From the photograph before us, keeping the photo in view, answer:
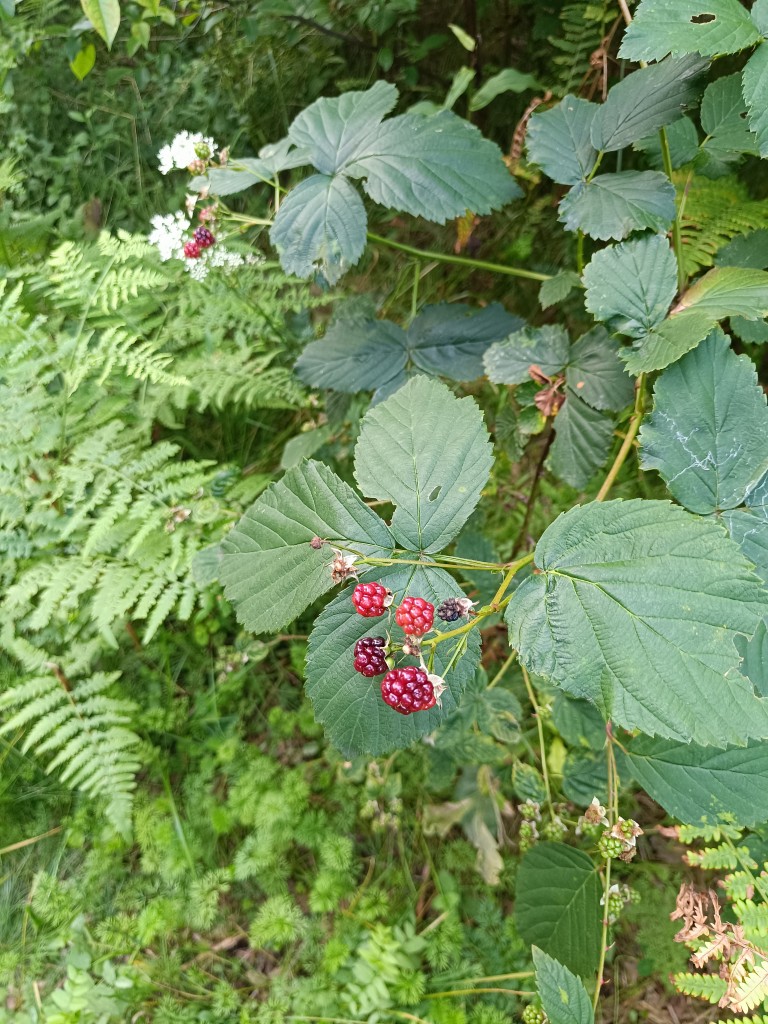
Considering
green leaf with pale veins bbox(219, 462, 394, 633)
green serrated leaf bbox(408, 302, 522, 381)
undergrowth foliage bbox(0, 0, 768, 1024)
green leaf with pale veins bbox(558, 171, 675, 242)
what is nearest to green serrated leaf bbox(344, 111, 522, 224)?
undergrowth foliage bbox(0, 0, 768, 1024)

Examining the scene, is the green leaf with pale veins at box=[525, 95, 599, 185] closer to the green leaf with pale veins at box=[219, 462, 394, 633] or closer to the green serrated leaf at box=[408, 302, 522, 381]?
the green serrated leaf at box=[408, 302, 522, 381]

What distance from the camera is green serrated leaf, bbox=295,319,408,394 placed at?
1523 millimetres

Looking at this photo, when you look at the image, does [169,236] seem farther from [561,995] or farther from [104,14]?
[561,995]

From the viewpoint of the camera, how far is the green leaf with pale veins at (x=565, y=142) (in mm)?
1245

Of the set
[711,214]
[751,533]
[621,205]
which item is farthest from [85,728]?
[711,214]

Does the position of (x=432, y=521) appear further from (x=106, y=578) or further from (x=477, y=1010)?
(x=477, y=1010)

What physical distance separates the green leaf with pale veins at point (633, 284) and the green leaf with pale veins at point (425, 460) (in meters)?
0.35

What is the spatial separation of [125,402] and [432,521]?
5.39 feet

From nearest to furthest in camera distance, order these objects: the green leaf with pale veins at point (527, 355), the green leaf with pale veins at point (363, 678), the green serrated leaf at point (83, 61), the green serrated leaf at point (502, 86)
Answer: the green leaf with pale veins at point (363, 678) < the green leaf with pale veins at point (527, 355) < the green serrated leaf at point (502, 86) < the green serrated leaf at point (83, 61)

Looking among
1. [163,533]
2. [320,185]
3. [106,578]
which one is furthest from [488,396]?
[106,578]

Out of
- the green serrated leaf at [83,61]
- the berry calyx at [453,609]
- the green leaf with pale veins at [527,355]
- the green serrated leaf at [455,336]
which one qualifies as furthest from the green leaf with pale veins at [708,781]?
the green serrated leaf at [83,61]

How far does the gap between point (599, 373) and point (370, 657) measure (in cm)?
87

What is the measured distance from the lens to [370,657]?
2.77 ft

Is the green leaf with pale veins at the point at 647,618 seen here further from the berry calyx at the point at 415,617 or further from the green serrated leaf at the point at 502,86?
the green serrated leaf at the point at 502,86
